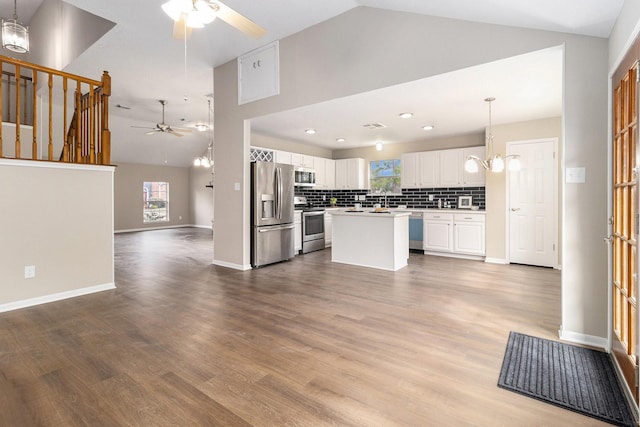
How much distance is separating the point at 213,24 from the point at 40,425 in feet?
13.3

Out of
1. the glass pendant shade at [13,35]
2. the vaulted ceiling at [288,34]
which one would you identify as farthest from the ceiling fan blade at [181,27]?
the glass pendant shade at [13,35]

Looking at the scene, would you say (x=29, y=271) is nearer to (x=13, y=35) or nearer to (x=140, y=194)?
(x=13, y=35)

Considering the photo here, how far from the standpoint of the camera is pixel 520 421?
1.63m

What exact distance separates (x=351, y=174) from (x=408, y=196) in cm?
151

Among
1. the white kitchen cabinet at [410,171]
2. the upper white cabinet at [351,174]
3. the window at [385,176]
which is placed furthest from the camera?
the upper white cabinet at [351,174]

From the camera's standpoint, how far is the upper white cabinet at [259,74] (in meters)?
4.51

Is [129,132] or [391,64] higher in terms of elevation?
[129,132]

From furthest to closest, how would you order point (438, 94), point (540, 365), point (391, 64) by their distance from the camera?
point (438, 94) < point (391, 64) < point (540, 365)

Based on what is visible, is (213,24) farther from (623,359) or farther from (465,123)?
(623,359)

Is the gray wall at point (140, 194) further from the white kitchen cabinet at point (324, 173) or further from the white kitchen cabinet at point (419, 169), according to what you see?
the white kitchen cabinet at point (419, 169)

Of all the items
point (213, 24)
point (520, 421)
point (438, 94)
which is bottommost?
point (520, 421)

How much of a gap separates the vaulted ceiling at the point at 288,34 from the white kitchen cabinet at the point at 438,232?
1663mm

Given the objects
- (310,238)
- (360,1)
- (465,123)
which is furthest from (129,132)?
(465,123)

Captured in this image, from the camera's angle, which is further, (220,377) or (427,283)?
(427,283)
